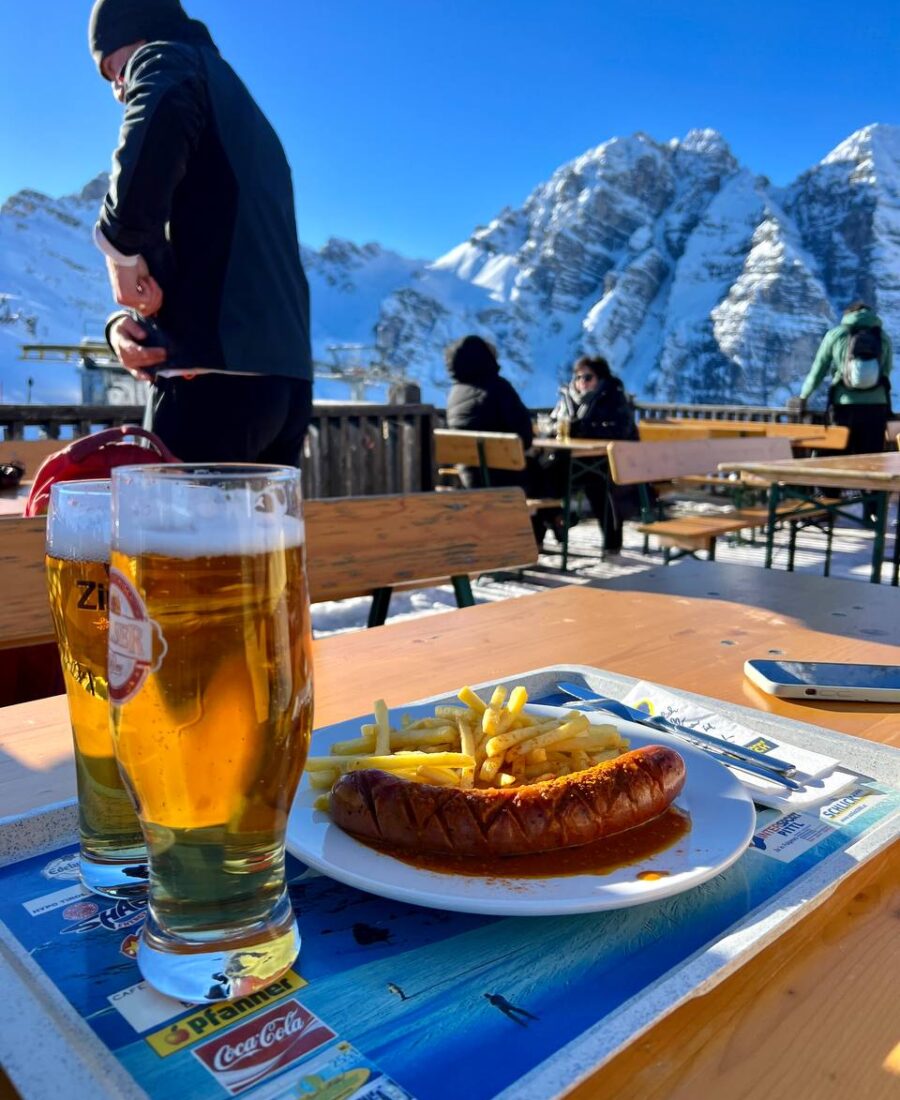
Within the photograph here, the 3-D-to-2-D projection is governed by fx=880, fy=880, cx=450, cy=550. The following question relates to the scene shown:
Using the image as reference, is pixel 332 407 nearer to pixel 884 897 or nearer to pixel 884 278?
pixel 884 897

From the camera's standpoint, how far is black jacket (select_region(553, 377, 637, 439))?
7.13m

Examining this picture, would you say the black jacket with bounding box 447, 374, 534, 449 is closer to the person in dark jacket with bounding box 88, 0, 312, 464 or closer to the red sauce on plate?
the person in dark jacket with bounding box 88, 0, 312, 464

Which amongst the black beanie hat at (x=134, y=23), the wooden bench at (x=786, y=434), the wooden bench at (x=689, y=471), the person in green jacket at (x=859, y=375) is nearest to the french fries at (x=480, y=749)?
the black beanie hat at (x=134, y=23)

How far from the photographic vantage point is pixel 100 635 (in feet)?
1.87

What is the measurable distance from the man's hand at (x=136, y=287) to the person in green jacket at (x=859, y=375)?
25.1 feet

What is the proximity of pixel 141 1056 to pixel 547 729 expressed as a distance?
358mm

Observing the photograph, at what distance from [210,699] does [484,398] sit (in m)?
6.22

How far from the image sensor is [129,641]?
0.46 metres

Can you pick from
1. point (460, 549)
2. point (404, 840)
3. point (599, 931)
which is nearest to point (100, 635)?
point (404, 840)

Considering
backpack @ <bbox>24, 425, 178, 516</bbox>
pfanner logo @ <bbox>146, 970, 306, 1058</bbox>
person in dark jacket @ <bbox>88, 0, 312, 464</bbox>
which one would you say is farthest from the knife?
person in dark jacket @ <bbox>88, 0, 312, 464</bbox>

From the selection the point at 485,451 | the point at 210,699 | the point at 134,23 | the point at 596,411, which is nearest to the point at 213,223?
the point at 134,23

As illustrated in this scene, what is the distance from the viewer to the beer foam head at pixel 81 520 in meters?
0.57

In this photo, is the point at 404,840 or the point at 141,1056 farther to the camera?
the point at 404,840

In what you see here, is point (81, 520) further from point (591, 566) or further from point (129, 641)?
point (591, 566)
